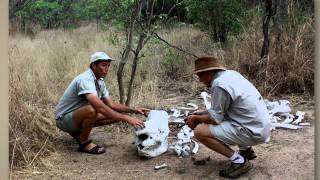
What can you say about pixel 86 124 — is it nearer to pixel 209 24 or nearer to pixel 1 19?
pixel 1 19

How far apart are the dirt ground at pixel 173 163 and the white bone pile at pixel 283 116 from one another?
0.05m

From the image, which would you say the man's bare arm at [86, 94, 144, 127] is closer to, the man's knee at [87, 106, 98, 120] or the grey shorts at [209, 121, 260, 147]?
the man's knee at [87, 106, 98, 120]

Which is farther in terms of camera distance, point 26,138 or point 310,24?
point 310,24

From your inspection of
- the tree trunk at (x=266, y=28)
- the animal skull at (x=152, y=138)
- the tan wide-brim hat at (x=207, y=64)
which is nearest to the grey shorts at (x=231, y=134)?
the tan wide-brim hat at (x=207, y=64)

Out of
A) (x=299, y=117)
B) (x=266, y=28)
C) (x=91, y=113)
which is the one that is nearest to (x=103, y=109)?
(x=91, y=113)

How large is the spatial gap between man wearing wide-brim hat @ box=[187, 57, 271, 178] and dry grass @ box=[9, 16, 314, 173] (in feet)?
3.41

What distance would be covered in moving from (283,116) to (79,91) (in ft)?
4.57

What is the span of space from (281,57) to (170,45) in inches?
32.6

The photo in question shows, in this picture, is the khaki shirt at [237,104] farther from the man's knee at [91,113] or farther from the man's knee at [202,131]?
the man's knee at [91,113]

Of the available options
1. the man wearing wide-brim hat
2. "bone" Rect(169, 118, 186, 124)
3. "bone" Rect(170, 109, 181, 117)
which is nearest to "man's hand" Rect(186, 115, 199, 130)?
the man wearing wide-brim hat

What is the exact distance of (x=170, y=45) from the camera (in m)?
4.31

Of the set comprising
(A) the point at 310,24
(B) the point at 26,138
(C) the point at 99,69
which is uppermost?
(A) the point at 310,24

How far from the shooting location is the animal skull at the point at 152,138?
11.3ft

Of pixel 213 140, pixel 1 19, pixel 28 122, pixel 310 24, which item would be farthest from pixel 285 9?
pixel 1 19
